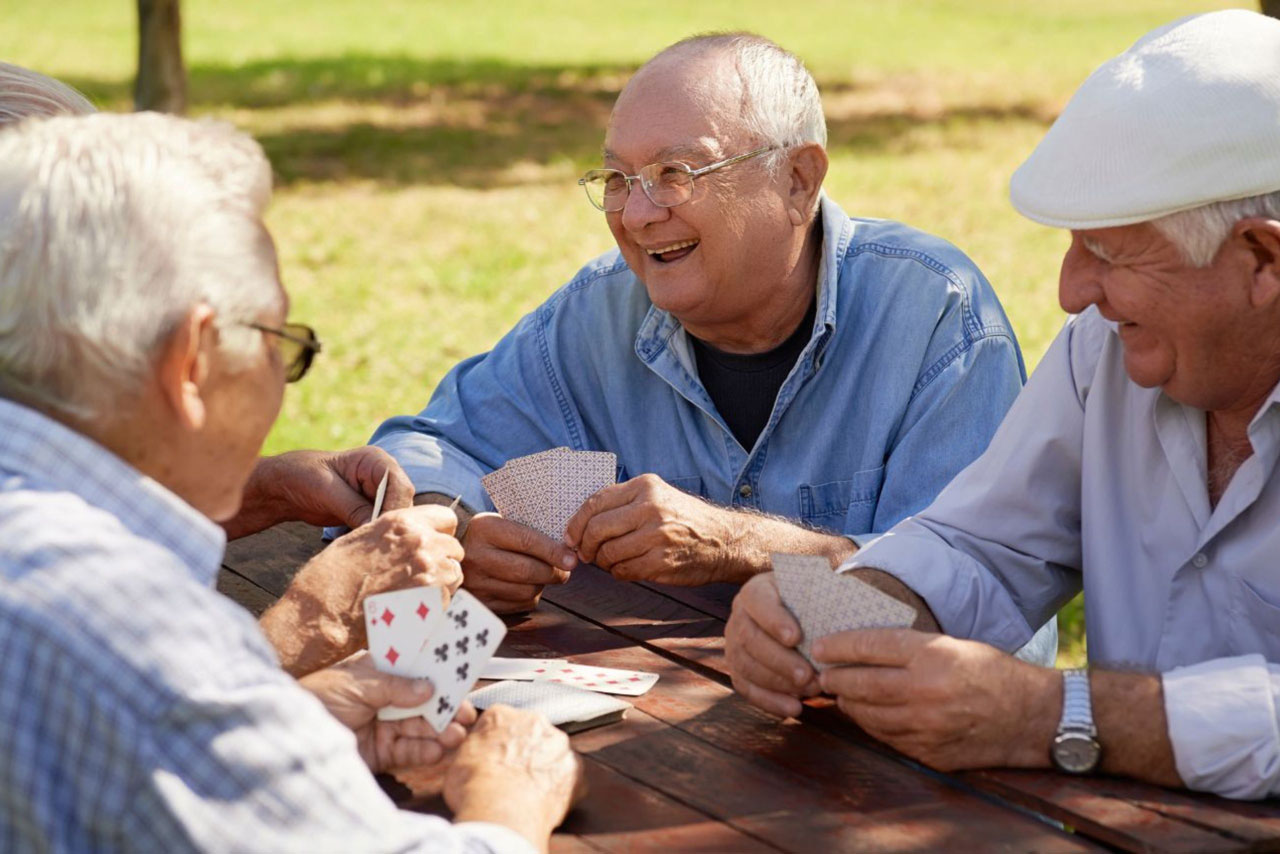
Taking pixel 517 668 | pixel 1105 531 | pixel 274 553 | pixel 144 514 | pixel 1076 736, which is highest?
pixel 144 514

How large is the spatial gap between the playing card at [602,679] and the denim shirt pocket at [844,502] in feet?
3.05

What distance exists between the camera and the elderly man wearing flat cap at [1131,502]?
7.54 ft

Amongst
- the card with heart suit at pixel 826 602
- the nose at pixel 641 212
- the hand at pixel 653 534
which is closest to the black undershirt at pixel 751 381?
the nose at pixel 641 212

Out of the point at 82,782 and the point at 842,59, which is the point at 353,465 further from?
the point at 842,59

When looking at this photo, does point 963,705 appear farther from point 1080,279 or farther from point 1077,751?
point 1080,279

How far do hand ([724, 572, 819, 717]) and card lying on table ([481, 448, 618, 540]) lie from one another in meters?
0.62

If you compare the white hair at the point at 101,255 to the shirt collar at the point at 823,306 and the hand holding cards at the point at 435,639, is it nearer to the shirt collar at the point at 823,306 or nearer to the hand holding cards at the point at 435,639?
the hand holding cards at the point at 435,639

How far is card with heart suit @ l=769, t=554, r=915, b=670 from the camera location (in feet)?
8.01

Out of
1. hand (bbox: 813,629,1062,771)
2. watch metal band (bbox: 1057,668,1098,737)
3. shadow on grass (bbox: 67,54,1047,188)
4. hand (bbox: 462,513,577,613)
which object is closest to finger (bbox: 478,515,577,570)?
hand (bbox: 462,513,577,613)

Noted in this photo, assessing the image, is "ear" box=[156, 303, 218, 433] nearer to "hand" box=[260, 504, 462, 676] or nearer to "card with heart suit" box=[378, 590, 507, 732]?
"card with heart suit" box=[378, 590, 507, 732]

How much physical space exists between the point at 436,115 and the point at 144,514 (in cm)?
1579

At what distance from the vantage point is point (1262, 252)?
240cm

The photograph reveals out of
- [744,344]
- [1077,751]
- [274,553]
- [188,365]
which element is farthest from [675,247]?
[188,365]

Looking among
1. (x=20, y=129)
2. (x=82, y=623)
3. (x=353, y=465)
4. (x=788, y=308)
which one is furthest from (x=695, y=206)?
(x=82, y=623)
